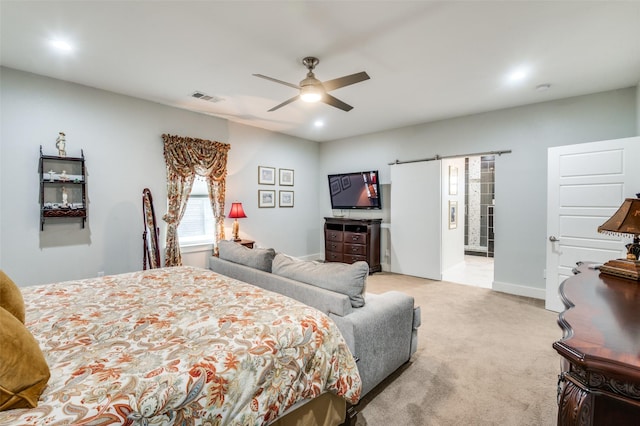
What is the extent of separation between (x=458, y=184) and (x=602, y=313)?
5.37 metres

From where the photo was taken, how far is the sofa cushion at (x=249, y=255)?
2.64 metres

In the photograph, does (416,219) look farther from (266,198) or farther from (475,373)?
(475,373)

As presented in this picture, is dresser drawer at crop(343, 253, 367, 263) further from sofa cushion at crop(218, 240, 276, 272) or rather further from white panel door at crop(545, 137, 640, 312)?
sofa cushion at crop(218, 240, 276, 272)

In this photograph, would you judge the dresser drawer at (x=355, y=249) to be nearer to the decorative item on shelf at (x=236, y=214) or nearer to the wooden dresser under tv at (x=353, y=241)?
the wooden dresser under tv at (x=353, y=241)

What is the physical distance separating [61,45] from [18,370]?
9.94 ft

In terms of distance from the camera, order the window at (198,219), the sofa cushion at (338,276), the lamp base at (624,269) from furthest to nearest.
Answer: the window at (198,219)
the sofa cushion at (338,276)
the lamp base at (624,269)

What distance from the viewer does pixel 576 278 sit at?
68.8 inches

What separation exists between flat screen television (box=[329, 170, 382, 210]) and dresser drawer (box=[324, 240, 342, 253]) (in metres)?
0.81

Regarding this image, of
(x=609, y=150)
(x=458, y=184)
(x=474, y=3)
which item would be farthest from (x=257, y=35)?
(x=458, y=184)

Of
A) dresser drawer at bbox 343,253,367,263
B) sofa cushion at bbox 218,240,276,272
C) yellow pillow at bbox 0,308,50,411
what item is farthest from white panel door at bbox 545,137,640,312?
yellow pillow at bbox 0,308,50,411

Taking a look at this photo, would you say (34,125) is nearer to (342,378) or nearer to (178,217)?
(178,217)

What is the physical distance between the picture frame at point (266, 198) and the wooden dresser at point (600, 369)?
4938 millimetres

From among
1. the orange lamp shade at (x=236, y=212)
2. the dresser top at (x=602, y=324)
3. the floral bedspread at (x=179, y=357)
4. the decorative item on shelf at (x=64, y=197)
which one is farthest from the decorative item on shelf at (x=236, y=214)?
the dresser top at (x=602, y=324)

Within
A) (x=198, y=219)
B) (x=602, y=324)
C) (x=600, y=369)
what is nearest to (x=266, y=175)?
(x=198, y=219)
